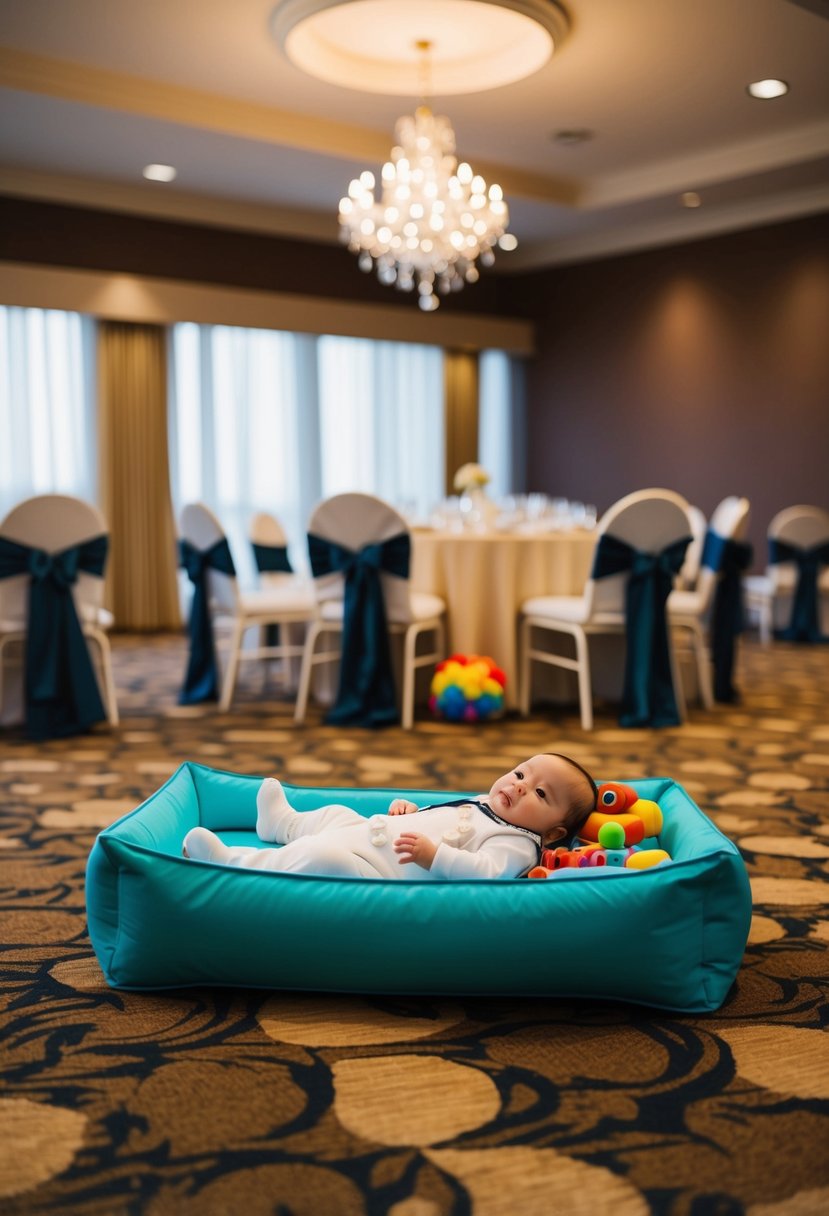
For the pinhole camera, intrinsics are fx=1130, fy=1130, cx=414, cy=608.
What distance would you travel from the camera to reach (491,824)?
2.32 meters

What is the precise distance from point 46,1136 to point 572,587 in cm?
410

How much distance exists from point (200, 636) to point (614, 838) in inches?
139

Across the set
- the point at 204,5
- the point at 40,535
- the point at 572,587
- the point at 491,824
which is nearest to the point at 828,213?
the point at 572,587

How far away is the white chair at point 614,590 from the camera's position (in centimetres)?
482

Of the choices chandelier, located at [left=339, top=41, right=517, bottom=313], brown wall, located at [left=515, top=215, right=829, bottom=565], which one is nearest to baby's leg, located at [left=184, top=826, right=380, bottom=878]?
chandelier, located at [left=339, top=41, right=517, bottom=313]

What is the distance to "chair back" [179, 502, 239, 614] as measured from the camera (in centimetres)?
530

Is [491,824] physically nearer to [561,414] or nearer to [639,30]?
[639,30]

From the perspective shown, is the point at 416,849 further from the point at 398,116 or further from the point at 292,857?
the point at 398,116

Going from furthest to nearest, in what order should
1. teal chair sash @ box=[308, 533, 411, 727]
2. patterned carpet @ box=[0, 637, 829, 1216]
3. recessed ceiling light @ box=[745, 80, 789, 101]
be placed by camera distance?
recessed ceiling light @ box=[745, 80, 789, 101], teal chair sash @ box=[308, 533, 411, 727], patterned carpet @ box=[0, 637, 829, 1216]

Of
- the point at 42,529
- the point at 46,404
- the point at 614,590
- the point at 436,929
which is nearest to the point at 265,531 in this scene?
the point at 42,529

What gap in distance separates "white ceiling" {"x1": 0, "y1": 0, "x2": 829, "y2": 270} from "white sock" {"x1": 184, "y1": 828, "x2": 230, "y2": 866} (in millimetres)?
4300

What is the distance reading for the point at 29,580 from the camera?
15.2ft

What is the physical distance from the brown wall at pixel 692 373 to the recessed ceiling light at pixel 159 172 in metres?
3.81

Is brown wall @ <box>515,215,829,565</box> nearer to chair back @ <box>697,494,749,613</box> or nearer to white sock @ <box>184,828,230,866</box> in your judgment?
chair back @ <box>697,494,749,613</box>
